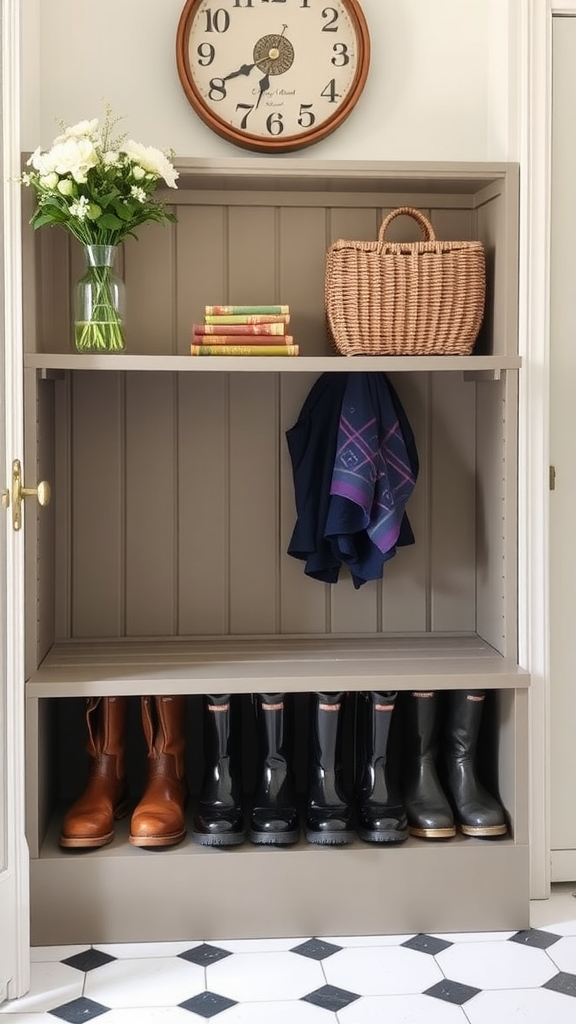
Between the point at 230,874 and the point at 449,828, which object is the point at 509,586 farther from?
the point at 230,874

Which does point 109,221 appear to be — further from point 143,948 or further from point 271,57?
point 143,948

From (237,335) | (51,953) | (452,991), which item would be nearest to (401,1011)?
(452,991)

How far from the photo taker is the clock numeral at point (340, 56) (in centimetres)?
291

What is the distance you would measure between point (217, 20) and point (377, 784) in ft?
5.98

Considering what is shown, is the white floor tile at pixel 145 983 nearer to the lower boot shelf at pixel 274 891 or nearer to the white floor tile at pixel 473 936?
the lower boot shelf at pixel 274 891

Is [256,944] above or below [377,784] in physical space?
below

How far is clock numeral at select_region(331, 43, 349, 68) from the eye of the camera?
9.54 feet

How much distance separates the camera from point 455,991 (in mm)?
2322

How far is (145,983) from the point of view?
2.36m

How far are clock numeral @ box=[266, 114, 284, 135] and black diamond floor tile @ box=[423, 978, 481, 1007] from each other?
76.4 inches

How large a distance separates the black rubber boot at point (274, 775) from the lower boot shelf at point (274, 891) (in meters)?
0.05

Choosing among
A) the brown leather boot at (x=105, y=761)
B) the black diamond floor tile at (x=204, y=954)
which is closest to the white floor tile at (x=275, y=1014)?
the black diamond floor tile at (x=204, y=954)

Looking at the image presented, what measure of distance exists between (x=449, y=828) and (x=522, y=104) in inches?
64.1

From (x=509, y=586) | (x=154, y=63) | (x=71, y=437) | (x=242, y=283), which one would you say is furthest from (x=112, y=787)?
(x=154, y=63)
